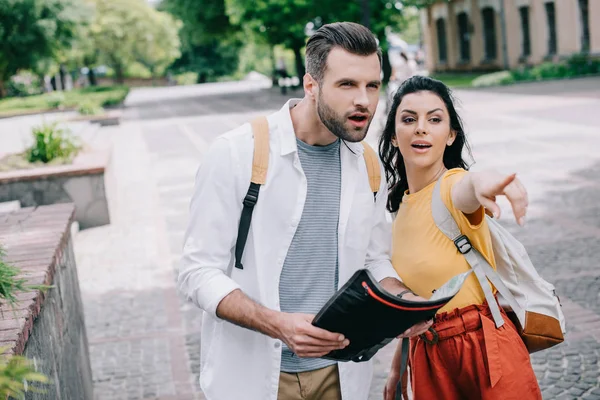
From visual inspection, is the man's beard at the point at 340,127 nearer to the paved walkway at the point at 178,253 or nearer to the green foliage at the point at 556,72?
the paved walkway at the point at 178,253

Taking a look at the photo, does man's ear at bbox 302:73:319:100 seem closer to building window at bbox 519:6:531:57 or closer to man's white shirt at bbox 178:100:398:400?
man's white shirt at bbox 178:100:398:400

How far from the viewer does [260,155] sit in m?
2.49

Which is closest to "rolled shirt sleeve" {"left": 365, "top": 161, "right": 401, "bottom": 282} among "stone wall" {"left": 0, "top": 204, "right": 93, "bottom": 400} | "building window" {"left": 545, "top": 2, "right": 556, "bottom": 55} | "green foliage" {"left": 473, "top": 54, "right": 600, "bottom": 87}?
"stone wall" {"left": 0, "top": 204, "right": 93, "bottom": 400}

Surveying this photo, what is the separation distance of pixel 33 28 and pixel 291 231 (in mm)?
38258

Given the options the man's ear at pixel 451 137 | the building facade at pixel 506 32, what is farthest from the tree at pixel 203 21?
the man's ear at pixel 451 137

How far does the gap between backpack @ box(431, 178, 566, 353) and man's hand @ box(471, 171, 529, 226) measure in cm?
30

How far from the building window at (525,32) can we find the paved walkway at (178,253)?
18176mm

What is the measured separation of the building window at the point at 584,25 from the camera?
101 feet

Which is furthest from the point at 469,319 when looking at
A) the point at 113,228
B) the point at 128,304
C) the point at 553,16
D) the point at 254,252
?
the point at 553,16

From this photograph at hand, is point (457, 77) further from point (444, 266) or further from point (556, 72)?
point (444, 266)

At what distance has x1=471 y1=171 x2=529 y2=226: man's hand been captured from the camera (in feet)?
6.65

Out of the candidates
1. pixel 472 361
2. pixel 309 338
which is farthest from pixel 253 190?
pixel 472 361

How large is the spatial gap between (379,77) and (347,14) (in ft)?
96.4

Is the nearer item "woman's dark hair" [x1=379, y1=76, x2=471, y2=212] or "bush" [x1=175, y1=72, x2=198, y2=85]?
"woman's dark hair" [x1=379, y1=76, x2=471, y2=212]
